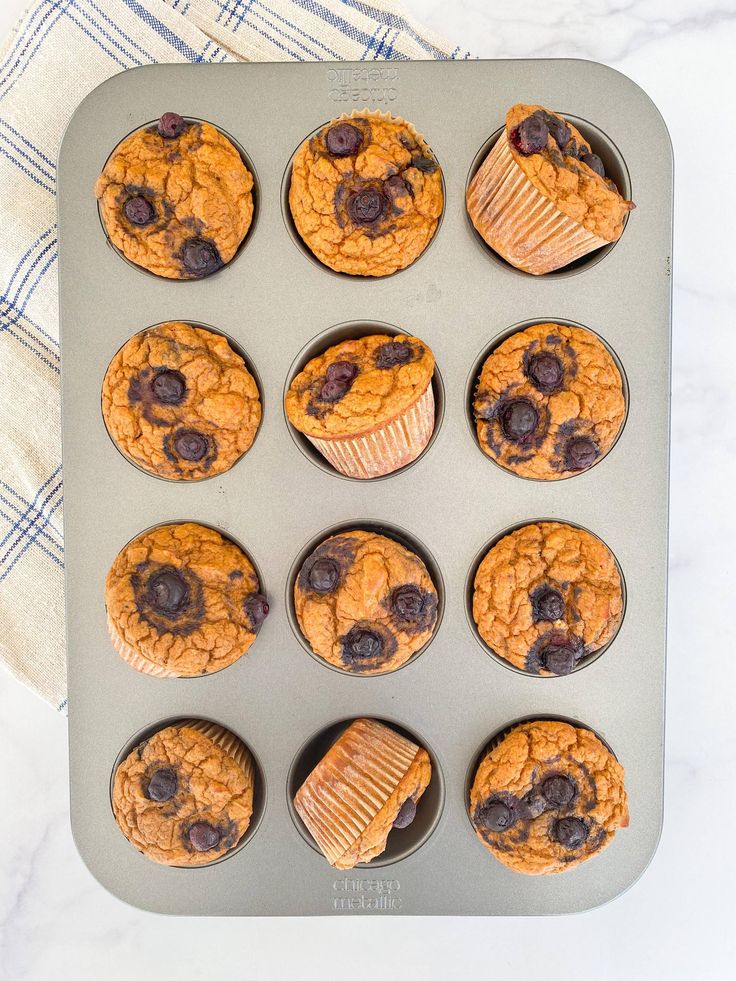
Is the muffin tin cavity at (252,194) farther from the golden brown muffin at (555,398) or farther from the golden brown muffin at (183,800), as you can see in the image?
the golden brown muffin at (183,800)

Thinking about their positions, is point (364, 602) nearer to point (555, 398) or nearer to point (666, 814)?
point (555, 398)

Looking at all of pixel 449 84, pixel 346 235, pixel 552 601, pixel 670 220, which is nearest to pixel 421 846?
pixel 552 601

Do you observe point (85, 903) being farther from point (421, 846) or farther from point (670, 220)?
point (670, 220)

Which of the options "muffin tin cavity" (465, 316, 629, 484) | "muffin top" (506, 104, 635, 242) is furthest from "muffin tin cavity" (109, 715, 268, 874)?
"muffin top" (506, 104, 635, 242)

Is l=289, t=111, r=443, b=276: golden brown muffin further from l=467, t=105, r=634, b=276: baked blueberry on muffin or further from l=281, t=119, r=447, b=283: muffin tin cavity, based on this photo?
l=467, t=105, r=634, b=276: baked blueberry on muffin

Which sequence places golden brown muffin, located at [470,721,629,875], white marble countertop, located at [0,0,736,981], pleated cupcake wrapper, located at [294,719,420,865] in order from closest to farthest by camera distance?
pleated cupcake wrapper, located at [294,719,420,865]
golden brown muffin, located at [470,721,629,875]
white marble countertop, located at [0,0,736,981]

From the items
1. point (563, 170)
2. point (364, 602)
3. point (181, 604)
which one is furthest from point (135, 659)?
point (563, 170)
